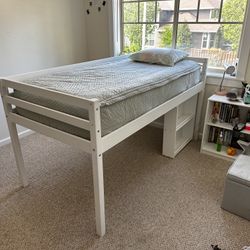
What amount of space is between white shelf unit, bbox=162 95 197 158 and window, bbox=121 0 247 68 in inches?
22.7

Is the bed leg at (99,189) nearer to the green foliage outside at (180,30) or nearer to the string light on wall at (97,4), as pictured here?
the green foliage outside at (180,30)

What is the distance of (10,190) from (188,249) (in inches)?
58.9

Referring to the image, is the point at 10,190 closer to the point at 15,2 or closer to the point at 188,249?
the point at 188,249

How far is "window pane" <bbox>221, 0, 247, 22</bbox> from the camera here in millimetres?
2361

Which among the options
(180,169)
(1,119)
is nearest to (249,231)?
(180,169)

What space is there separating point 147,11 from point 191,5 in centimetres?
55

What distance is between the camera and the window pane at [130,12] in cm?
298

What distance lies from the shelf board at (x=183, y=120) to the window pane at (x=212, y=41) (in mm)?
654

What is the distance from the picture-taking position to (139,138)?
9.66 ft

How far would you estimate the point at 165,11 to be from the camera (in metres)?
2.78

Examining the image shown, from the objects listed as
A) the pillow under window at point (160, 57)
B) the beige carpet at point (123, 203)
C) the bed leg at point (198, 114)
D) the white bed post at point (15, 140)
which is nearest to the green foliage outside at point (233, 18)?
the pillow under window at point (160, 57)

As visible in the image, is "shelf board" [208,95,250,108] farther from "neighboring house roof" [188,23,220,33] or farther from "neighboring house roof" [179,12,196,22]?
"neighboring house roof" [179,12,196,22]

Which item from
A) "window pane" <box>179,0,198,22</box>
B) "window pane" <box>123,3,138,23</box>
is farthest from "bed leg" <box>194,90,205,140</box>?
"window pane" <box>123,3,138,23</box>

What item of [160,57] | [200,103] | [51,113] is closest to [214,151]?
[200,103]
